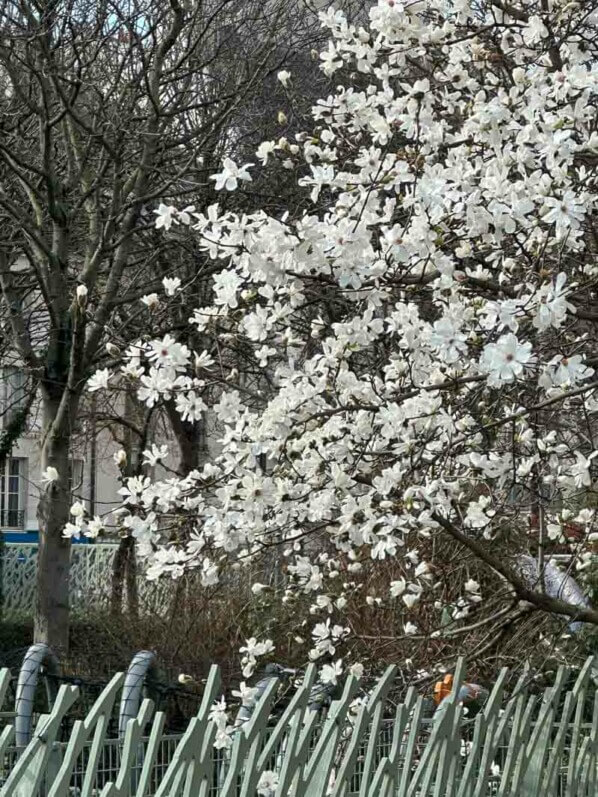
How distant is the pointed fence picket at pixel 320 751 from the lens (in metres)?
3.09

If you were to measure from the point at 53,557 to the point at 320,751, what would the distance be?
21.5ft

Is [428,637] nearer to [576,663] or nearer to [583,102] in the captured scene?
[583,102]

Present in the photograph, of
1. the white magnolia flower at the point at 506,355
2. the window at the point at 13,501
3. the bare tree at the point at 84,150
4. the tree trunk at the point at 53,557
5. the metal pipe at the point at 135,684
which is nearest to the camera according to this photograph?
the white magnolia flower at the point at 506,355

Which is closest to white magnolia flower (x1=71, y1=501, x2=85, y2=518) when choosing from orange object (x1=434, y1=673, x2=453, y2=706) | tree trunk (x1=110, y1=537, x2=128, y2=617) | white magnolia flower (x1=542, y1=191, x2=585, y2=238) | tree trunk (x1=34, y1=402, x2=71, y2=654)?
Result: white magnolia flower (x1=542, y1=191, x2=585, y2=238)

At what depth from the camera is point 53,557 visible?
32.2 feet

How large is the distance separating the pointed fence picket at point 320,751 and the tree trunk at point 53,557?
16.3ft

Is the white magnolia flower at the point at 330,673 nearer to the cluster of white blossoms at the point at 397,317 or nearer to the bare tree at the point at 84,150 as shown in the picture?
the cluster of white blossoms at the point at 397,317

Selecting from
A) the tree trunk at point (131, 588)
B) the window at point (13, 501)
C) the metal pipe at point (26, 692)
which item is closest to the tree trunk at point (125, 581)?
the tree trunk at point (131, 588)

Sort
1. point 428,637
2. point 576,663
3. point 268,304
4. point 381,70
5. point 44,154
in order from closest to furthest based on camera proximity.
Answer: point 268,304, point 428,637, point 381,70, point 576,663, point 44,154

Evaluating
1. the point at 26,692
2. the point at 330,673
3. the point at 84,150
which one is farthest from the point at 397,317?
the point at 84,150

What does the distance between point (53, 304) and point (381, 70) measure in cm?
491

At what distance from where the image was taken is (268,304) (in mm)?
4590

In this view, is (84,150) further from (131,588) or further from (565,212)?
(565,212)

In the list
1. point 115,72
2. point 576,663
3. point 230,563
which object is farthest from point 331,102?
point 115,72
